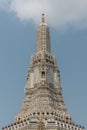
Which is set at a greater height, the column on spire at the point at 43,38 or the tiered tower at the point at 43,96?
the column on spire at the point at 43,38

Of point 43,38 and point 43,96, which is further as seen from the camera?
point 43,38

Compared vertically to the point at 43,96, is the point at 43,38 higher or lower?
higher

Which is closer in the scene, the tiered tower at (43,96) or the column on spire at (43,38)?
the tiered tower at (43,96)

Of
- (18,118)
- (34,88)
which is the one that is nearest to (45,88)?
(34,88)

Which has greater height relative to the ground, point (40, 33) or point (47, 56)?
point (40, 33)

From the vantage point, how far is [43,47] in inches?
4870

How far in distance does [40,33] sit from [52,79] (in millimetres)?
16273

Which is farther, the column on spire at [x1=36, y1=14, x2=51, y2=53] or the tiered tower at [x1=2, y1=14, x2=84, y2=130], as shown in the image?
the column on spire at [x1=36, y1=14, x2=51, y2=53]

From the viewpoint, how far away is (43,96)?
112 metres

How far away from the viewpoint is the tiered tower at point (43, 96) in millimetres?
103250

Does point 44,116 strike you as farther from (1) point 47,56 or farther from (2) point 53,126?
(1) point 47,56

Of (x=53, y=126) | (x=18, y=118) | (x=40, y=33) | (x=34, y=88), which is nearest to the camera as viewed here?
(x=53, y=126)

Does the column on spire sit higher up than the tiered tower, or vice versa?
the column on spire

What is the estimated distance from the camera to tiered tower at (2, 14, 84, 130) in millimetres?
103250
